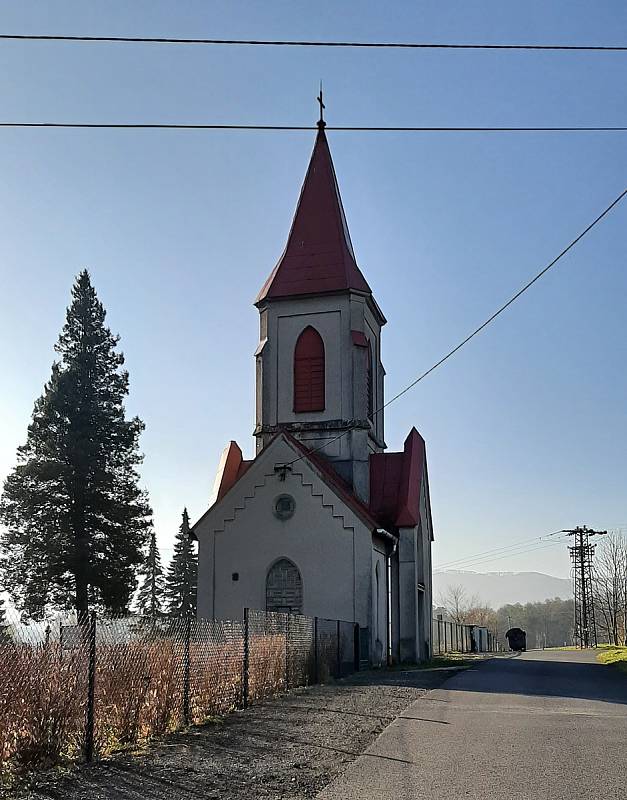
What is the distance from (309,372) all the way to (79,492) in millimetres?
10769

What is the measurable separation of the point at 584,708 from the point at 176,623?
712 cm

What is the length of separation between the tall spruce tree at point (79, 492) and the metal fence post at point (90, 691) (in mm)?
25119

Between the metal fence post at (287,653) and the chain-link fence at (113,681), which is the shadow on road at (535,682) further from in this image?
the chain-link fence at (113,681)

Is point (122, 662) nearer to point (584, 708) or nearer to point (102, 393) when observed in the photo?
point (584, 708)

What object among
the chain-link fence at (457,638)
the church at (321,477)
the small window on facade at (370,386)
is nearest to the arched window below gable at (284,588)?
the church at (321,477)

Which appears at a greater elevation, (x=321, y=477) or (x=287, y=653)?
(x=321, y=477)

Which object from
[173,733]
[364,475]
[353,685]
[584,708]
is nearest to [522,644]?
[364,475]

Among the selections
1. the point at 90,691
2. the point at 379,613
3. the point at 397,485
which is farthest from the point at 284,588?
the point at 90,691

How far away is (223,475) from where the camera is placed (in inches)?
1372

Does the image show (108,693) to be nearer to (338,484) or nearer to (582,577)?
(338,484)

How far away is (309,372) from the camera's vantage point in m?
34.8

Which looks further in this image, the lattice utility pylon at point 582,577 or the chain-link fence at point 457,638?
the lattice utility pylon at point 582,577

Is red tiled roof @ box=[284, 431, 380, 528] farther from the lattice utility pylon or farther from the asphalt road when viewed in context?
the lattice utility pylon

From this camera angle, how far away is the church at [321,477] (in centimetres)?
3106
